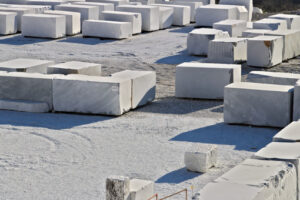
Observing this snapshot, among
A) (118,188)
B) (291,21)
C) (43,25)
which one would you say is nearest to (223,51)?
(291,21)

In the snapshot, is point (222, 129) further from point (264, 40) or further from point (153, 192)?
point (264, 40)

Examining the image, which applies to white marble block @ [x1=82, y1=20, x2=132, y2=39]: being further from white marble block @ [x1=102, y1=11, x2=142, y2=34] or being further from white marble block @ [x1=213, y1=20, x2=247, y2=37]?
white marble block @ [x1=213, y1=20, x2=247, y2=37]

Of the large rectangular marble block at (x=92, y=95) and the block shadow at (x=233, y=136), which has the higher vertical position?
the large rectangular marble block at (x=92, y=95)

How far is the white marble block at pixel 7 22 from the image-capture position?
22891 mm

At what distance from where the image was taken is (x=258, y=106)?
1216 centimetres

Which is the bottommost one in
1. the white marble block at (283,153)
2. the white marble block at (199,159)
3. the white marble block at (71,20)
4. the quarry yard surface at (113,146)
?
the quarry yard surface at (113,146)

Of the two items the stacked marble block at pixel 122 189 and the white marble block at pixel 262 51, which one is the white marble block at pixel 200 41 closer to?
the white marble block at pixel 262 51

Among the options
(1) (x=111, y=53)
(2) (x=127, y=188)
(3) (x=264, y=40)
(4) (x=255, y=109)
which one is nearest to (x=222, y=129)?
(4) (x=255, y=109)

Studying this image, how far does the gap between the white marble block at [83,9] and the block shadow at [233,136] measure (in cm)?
1322

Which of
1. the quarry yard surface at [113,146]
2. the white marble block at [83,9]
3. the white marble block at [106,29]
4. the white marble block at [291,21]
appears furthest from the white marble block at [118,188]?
the white marble block at [83,9]

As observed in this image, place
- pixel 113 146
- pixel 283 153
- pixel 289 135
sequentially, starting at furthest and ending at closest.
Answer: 1. pixel 113 146
2. pixel 289 135
3. pixel 283 153

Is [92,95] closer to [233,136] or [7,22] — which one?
[233,136]

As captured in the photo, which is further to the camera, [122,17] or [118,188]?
[122,17]

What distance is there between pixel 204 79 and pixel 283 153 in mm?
6066
